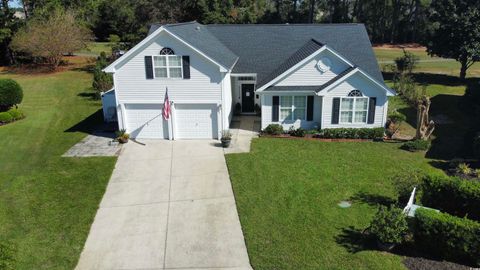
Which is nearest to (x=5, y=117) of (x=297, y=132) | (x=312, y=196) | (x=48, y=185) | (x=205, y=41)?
(x=48, y=185)

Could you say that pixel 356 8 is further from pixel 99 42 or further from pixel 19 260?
pixel 19 260

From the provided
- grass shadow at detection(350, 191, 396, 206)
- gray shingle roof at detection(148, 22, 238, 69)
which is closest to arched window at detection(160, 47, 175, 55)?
gray shingle roof at detection(148, 22, 238, 69)

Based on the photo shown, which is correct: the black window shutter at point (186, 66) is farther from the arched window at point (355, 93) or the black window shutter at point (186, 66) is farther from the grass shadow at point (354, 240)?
the grass shadow at point (354, 240)

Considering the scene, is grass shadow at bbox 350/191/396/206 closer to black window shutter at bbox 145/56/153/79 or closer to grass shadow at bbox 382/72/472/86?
black window shutter at bbox 145/56/153/79

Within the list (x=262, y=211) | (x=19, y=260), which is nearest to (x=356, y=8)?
(x=262, y=211)

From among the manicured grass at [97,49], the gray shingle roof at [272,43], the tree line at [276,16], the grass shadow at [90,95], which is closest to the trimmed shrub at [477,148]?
the gray shingle roof at [272,43]

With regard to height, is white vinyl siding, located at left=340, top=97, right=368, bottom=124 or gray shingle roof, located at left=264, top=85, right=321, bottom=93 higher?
gray shingle roof, located at left=264, top=85, right=321, bottom=93

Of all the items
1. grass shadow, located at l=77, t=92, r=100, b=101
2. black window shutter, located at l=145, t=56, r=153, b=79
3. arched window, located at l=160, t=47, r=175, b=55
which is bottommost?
grass shadow, located at l=77, t=92, r=100, b=101
